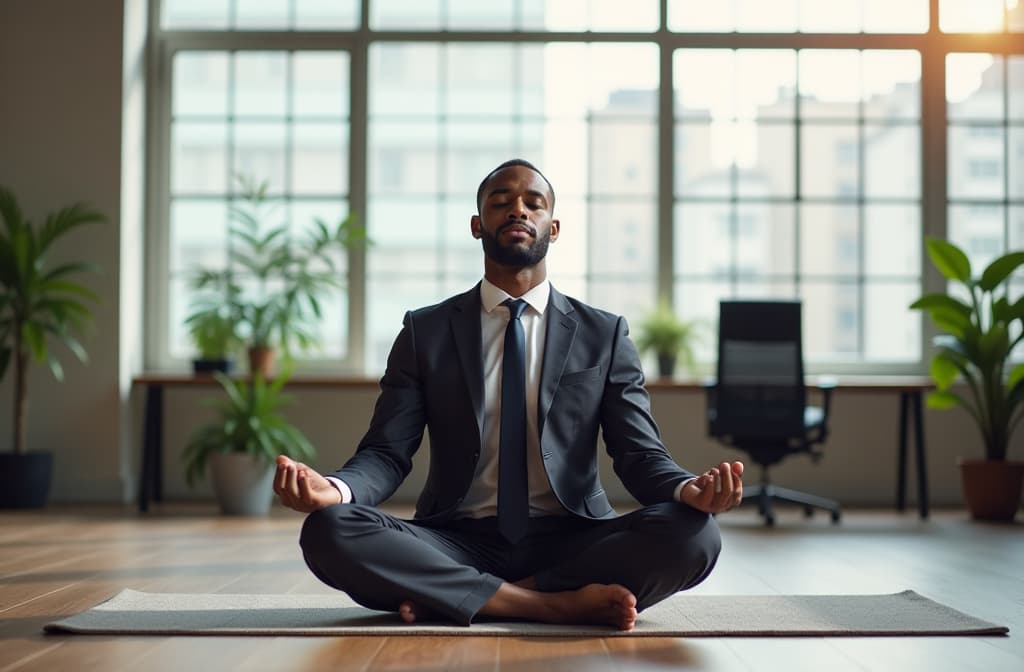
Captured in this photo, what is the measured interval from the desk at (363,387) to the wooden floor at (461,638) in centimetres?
24

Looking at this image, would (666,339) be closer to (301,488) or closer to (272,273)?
(272,273)

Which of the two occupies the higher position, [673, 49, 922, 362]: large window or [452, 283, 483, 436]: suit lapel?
[673, 49, 922, 362]: large window

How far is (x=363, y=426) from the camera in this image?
21.9ft

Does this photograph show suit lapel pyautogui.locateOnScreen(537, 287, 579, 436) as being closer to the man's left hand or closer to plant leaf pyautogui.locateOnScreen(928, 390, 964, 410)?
the man's left hand

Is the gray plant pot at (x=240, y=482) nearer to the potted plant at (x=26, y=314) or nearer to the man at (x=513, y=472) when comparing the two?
the potted plant at (x=26, y=314)

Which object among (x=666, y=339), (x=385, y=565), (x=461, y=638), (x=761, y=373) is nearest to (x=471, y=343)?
(x=385, y=565)

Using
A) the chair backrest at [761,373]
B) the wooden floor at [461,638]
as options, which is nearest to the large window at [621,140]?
the chair backrest at [761,373]

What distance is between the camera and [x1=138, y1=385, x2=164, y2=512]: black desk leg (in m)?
5.96

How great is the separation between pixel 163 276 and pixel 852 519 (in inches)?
155

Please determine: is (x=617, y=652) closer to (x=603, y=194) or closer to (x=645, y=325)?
(x=645, y=325)

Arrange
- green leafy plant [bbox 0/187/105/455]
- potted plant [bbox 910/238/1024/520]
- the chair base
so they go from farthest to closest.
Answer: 1. green leafy plant [bbox 0/187/105/455]
2. potted plant [bbox 910/238/1024/520]
3. the chair base

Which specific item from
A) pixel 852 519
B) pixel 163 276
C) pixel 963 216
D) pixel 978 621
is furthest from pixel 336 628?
pixel 963 216

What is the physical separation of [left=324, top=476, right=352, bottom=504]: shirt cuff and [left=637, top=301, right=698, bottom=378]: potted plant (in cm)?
394

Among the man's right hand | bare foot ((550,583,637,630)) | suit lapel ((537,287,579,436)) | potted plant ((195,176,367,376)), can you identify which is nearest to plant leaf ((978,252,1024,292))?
potted plant ((195,176,367,376))
